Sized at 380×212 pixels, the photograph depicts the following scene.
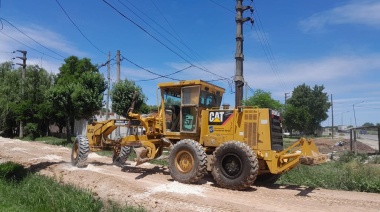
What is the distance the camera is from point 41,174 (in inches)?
452

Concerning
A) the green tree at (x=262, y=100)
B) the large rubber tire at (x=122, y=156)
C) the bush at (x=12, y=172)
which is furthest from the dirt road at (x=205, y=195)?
the green tree at (x=262, y=100)

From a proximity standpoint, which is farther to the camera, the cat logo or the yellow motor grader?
the cat logo

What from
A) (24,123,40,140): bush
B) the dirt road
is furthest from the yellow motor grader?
(24,123,40,140): bush

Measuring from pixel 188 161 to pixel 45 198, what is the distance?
3766 mm

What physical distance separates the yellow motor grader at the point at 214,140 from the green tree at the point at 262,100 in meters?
14.4

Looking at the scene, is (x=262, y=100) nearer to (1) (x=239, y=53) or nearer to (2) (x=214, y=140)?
(1) (x=239, y=53)

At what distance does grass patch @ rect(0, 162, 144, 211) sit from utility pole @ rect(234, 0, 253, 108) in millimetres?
9265

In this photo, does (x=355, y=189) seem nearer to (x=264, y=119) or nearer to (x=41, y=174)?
(x=264, y=119)

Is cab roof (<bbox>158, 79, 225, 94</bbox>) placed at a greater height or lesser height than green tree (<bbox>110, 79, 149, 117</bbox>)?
lesser

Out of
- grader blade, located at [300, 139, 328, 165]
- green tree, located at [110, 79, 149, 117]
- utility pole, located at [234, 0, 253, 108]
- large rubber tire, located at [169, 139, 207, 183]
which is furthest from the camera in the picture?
green tree, located at [110, 79, 149, 117]

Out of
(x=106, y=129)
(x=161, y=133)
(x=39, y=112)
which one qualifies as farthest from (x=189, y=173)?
(x=39, y=112)

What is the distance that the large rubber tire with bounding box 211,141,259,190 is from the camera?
8.70 meters

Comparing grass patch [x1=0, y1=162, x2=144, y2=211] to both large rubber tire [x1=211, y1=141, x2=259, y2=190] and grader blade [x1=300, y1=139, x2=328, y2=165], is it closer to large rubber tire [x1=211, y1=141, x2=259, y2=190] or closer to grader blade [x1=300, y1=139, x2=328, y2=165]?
large rubber tire [x1=211, y1=141, x2=259, y2=190]

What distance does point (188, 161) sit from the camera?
390 inches
